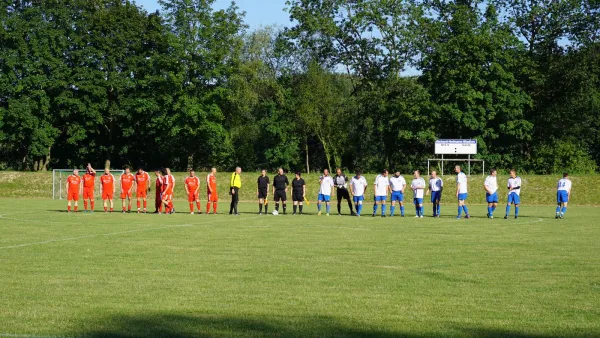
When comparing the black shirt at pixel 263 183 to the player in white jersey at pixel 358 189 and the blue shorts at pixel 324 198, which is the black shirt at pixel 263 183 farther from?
the player in white jersey at pixel 358 189

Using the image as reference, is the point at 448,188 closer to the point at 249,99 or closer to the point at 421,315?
the point at 249,99

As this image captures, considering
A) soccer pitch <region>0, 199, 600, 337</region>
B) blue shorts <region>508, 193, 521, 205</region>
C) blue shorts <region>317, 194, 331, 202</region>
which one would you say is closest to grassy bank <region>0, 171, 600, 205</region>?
blue shorts <region>317, 194, 331, 202</region>

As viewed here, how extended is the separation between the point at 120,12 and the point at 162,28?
3298mm

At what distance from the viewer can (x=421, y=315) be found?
30.5 feet

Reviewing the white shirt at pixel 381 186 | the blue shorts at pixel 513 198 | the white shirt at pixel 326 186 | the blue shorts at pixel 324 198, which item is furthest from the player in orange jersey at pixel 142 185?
the blue shorts at pixel 513 198

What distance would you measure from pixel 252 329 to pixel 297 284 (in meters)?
3.19

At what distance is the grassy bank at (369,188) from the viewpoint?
160ft

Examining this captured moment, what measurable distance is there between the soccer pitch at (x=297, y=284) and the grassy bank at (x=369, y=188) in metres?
28.6

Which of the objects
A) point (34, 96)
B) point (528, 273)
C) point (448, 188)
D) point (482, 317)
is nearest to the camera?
point (482, 317)

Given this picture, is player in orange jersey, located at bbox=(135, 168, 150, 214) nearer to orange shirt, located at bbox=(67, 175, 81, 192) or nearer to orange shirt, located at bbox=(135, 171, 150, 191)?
orange shirt, located at bbox=(135, 171, 150, 191)

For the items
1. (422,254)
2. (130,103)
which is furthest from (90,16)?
(422,254)

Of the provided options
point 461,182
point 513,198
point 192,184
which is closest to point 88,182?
point 192,184

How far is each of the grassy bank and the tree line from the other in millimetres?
4963

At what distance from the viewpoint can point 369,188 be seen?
50.3m
